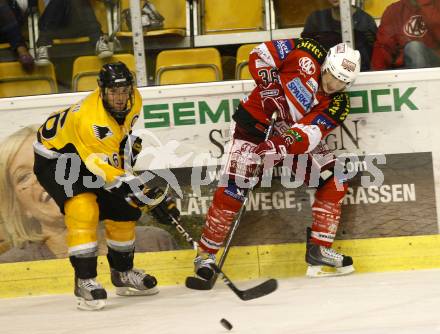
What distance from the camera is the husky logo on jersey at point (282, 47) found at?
15.4 feet

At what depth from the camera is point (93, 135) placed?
4270mm

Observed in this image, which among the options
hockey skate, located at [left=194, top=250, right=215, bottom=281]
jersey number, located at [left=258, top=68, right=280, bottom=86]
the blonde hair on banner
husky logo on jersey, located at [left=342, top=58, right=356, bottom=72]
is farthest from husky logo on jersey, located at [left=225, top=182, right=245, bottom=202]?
the blonde hair on banner

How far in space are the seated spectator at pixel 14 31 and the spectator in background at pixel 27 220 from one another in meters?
0.39

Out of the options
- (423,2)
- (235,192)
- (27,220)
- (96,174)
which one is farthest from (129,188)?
(423,2)

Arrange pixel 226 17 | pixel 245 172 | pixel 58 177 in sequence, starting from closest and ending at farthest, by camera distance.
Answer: pixel 58 177 → pixel 245 172 → pixel 226 17

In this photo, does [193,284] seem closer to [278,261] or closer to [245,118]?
[278,261]

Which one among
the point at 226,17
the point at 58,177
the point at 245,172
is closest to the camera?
the point at 58,177

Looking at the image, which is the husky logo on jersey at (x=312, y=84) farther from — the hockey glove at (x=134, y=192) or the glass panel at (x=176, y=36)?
the hockey glove at (x=134, y=192)

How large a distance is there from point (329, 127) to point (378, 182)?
0.47 m

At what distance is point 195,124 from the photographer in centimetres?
490

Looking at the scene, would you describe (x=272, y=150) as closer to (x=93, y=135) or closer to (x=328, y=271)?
(x=328, y=271)

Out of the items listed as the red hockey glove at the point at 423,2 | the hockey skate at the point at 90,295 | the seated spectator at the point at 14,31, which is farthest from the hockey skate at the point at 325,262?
the seated spectator at the point at 14,31

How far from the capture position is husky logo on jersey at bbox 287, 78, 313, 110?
15.3 feet

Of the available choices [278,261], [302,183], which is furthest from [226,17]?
[278,261]
